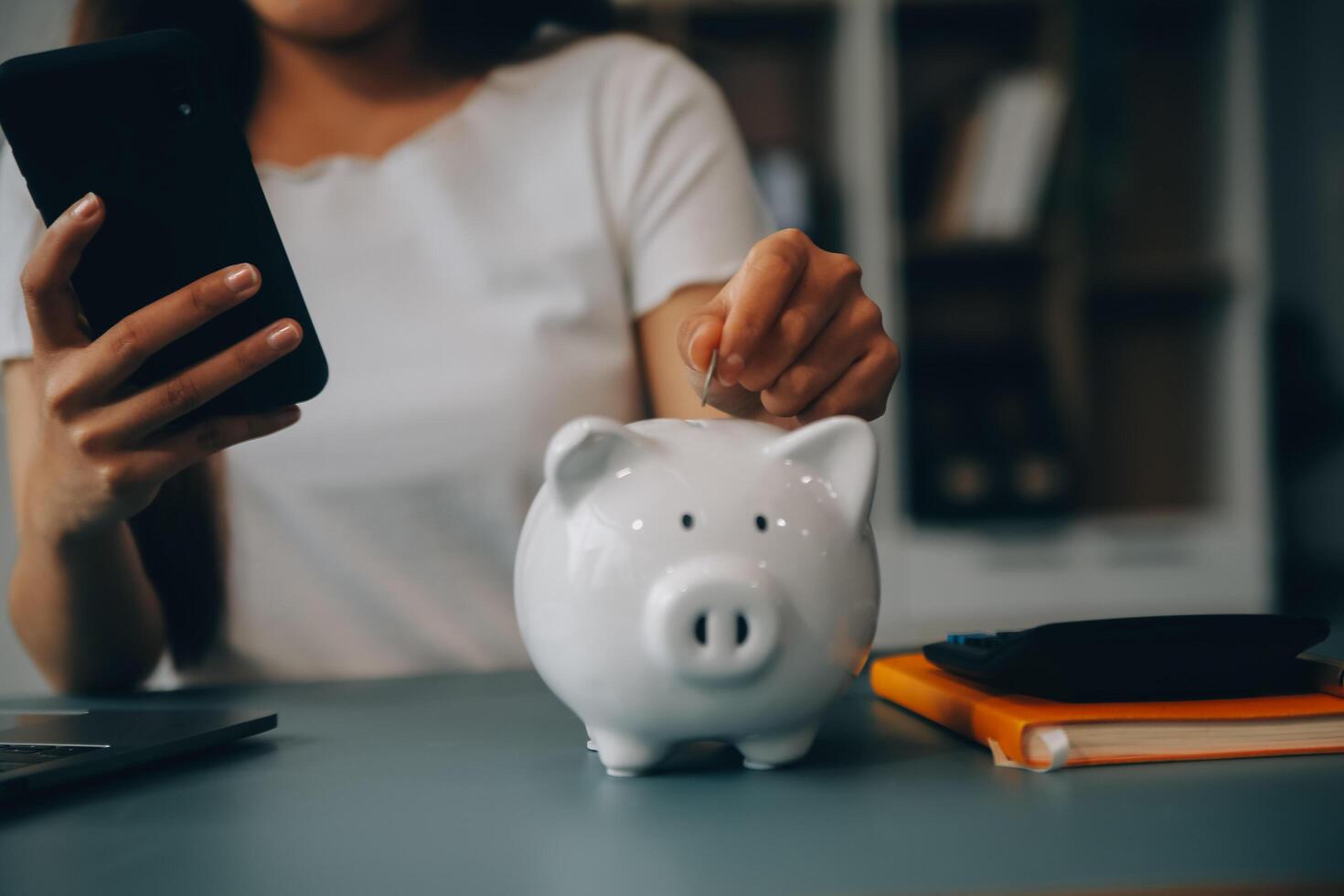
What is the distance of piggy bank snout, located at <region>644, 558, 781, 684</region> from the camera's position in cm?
45

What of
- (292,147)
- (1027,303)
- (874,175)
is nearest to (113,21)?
(292,147)

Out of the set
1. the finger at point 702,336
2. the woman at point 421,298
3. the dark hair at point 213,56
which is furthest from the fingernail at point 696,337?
the dark hair at point 213,56

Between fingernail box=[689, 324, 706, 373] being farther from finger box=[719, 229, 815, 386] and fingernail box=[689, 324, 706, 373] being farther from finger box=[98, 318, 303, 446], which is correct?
finger box=[98, 318, 303, 446]

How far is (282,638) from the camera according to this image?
46.1 inches

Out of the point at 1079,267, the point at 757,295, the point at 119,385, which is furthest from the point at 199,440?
the point at 1079,267

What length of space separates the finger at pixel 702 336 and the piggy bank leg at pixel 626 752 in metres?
0.19

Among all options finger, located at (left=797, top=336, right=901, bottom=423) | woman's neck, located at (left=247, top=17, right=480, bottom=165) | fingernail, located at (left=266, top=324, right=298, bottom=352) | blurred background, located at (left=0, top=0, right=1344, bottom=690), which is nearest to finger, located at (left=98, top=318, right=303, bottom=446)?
fingernail, located at (left=266, top=324, right=298, bottom=352)

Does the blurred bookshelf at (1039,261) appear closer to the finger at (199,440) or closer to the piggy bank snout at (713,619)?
the finger at (199,440)

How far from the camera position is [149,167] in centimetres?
68

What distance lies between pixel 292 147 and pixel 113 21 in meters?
0.21

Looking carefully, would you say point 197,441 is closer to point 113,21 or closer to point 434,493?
point 434,493

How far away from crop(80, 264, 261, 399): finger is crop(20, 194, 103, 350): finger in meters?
0.05

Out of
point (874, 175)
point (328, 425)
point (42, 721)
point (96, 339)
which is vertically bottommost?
point (42, 721)

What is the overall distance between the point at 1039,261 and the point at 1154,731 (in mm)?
2007
